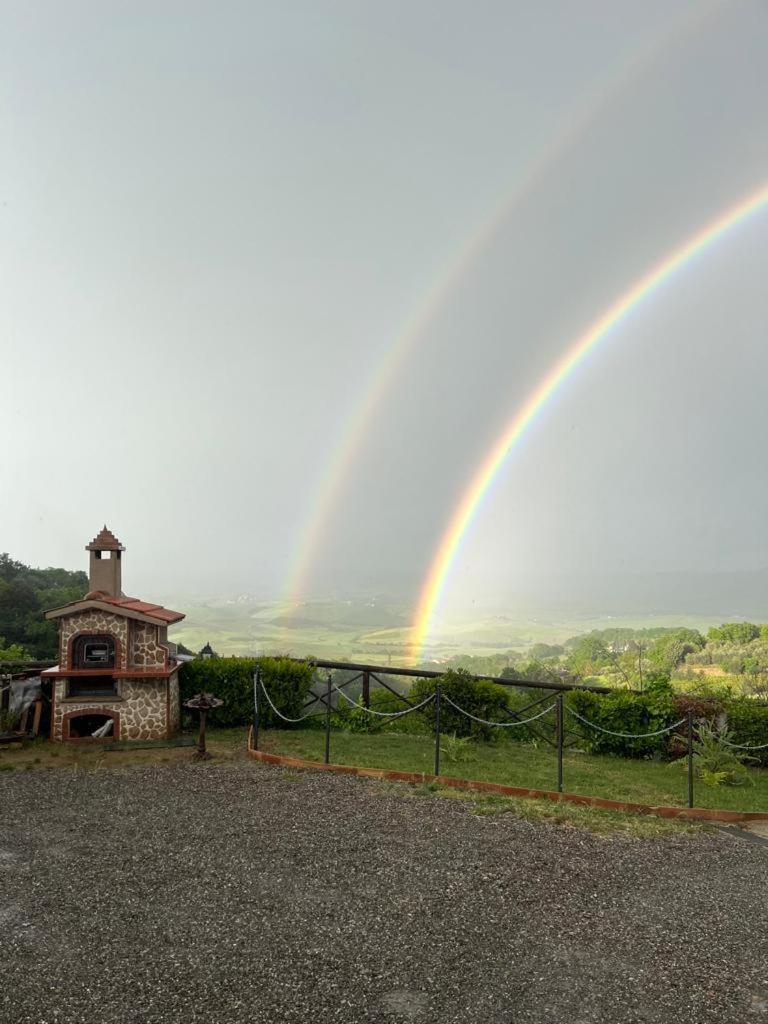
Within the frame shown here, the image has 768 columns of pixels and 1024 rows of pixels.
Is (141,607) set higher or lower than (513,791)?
higher

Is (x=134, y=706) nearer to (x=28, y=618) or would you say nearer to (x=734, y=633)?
(x=28, y=618)

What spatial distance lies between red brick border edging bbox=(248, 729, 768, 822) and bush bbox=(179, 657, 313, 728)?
349cm

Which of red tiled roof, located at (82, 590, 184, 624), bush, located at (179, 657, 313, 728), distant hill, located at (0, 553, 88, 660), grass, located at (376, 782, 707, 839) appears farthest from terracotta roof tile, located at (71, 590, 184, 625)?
distant hill, located at (0, 553, 88, 660)

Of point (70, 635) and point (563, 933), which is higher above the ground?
point (70, 635)

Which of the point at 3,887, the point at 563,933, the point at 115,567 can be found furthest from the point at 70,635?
the point at 563,933

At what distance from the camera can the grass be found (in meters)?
9.56

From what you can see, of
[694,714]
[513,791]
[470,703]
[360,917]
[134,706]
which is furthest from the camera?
[470,703]

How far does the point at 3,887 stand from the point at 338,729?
1071 cm

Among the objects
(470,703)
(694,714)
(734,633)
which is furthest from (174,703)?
(734,633)

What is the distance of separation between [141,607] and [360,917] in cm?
1034

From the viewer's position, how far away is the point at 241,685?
16.9 m

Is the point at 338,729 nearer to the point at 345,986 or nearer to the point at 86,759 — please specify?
the point at 86,759

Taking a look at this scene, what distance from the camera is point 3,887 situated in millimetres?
7270

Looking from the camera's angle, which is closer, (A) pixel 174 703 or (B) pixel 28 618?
(A) pixel 174 703
